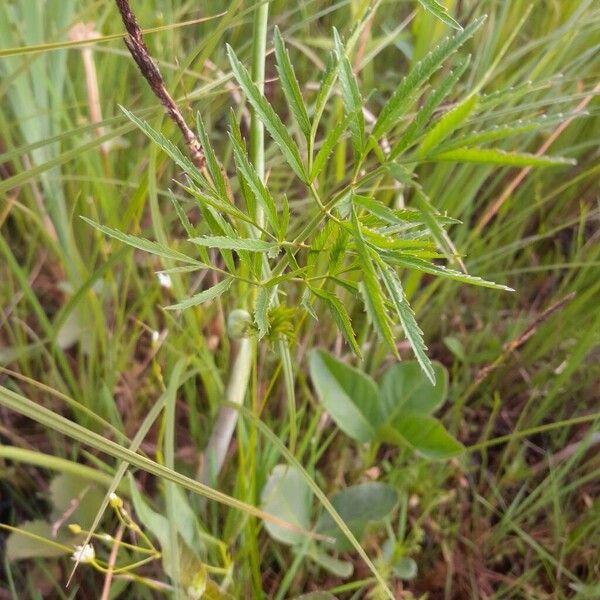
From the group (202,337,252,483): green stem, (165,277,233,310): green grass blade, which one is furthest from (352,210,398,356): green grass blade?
(202,337,252,483): green stem

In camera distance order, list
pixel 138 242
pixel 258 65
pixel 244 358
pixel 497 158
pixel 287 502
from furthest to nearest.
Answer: pixel 287 502 → pixel 244 358 → pixel 258 65 → pixel 138 242 → pixel 497 158

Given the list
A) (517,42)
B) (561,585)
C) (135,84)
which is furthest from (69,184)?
(561,585)

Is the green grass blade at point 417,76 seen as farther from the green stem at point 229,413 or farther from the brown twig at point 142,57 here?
the green stem at point 229,413

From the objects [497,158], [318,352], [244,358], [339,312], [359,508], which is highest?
[497,158]

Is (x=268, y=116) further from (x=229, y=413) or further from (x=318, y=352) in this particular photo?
(x=318, y=352)

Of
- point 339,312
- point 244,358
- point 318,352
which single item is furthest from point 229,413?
point 339,312

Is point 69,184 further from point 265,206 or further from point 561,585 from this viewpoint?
point 561,585
